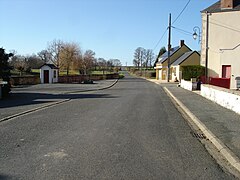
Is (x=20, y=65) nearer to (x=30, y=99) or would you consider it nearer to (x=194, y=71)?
(x=194, y=71)

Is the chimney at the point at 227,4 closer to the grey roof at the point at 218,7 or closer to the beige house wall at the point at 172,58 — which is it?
the grey roof at the point at 218,7

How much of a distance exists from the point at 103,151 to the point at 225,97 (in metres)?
9.60

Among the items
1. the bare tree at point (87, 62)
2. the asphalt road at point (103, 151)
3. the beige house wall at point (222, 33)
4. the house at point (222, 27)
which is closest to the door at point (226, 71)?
the house at point (222, 27)

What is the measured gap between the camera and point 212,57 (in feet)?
127

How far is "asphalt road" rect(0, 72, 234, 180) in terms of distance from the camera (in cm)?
512

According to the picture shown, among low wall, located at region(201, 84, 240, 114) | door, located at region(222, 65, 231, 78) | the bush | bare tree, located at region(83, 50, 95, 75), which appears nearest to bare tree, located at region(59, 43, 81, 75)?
bare tree, located at region(83, 50, 95, 75)

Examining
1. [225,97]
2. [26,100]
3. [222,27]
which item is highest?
[222,27]

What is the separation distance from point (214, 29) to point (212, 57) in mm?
3501

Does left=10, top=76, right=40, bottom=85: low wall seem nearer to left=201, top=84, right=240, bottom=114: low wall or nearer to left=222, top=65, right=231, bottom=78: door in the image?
left=222, top=65, right=231, bottom=78: door

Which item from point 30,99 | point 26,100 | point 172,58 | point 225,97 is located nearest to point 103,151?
point 225,97

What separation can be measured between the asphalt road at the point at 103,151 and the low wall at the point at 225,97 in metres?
3.77

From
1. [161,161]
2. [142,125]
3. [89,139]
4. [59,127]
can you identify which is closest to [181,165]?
[161,161]

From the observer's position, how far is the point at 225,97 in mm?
14422

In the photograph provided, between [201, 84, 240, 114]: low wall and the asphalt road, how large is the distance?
377 centimetres
